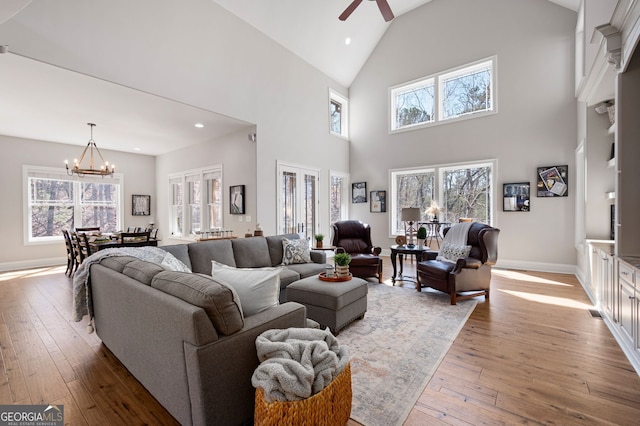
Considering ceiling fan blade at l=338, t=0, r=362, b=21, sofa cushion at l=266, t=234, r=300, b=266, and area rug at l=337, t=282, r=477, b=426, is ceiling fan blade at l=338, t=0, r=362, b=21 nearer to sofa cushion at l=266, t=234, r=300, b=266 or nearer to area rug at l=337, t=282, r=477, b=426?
sofa cushion at l=266, t=234, r=300, b=266

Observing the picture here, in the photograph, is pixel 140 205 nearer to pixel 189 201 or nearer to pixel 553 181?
pixel 189 201

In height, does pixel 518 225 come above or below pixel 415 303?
above

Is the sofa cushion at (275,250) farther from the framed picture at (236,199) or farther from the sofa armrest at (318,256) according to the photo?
the framed picture at (236,199)

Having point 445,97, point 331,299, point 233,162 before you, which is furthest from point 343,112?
point 331,299

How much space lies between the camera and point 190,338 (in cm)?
136

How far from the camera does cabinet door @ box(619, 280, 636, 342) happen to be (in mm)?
2324

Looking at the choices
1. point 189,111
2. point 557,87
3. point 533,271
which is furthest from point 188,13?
point 533,271

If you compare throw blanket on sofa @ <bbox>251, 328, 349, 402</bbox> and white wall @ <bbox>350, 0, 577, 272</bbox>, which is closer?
throw blanket on sofa @ <bbox>251, 328, 349, 402</bbox>

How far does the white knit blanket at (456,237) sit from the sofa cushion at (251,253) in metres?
2.74

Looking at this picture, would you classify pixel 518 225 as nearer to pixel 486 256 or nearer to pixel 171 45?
pixel 486 256

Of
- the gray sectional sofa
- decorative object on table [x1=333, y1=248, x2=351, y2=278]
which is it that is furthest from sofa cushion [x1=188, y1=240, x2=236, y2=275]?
decorative object on table [x1=333, y1=248, x2=351, y2=278]

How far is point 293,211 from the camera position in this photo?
6516 mm

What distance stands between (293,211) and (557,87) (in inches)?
227

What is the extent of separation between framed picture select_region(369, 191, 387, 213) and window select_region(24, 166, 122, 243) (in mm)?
6985
